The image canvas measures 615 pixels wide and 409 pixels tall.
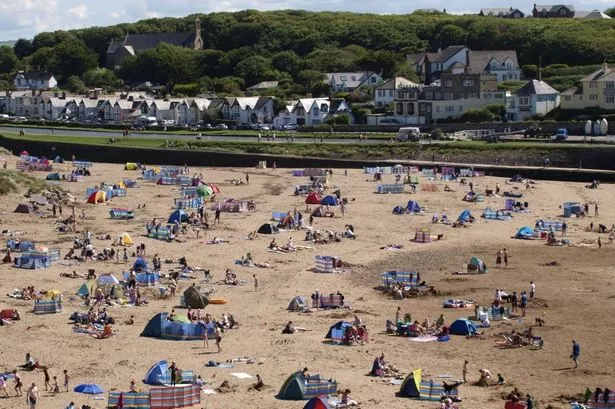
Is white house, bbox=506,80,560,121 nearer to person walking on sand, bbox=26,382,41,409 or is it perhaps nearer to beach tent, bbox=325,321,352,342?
beach tent, bbox=325,321,352,342

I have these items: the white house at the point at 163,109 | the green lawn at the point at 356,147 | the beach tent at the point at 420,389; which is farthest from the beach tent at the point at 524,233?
the white house at the point at 163,109

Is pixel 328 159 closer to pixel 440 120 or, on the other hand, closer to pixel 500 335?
pixel 440 120

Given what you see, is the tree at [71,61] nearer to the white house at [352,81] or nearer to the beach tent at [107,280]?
the white house at [352,81]

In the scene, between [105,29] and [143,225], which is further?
[105,29]

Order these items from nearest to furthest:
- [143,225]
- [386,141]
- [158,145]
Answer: [143,225]
[386,141]
[158,145]

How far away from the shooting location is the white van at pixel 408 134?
67000 millimetres

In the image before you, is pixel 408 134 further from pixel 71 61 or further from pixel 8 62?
pixel 8 62

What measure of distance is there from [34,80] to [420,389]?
4227 inches

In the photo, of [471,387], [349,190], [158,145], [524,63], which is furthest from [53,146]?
[471,387]

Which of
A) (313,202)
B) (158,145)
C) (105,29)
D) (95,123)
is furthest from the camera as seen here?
(105,29)

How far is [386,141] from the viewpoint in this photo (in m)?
67.9

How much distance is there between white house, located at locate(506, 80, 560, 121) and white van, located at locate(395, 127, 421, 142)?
7805 mm

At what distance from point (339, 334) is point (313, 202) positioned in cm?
2168

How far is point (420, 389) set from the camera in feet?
71.6
